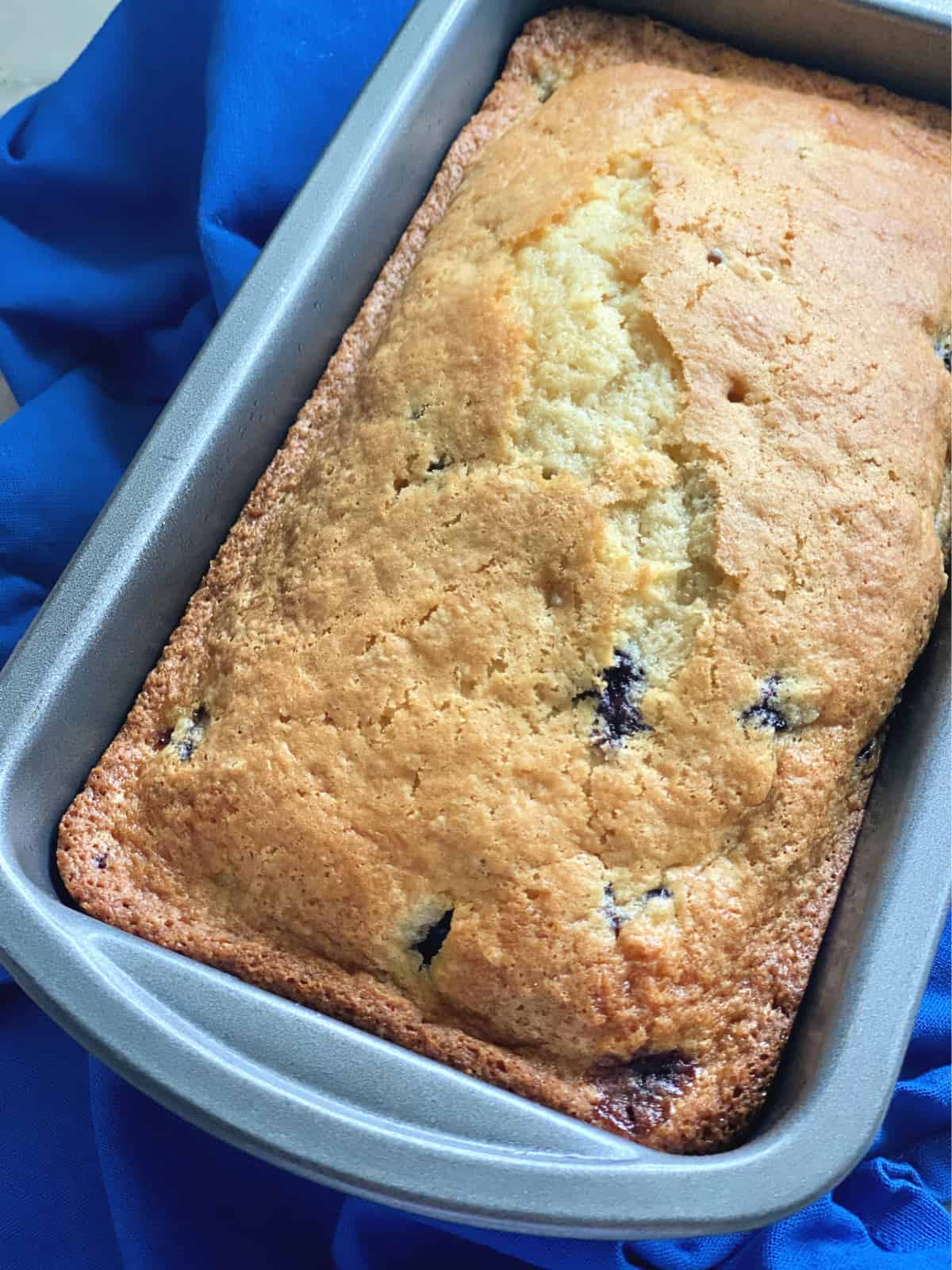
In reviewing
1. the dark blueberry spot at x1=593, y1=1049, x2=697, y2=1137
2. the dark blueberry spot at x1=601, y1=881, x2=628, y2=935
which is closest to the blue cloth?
the dark blueberry spot at x1=593, y1=1049, x2=697, y2=1137

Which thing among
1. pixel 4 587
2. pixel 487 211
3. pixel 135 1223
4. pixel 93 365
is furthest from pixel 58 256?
pixel 135 1223

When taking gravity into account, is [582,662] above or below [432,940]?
above

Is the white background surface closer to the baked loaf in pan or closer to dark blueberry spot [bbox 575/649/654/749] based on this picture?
the baked loaf in pan

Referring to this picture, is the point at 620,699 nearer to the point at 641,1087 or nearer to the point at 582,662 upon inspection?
the point at 582,662

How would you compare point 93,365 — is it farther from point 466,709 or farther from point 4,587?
point 466,709

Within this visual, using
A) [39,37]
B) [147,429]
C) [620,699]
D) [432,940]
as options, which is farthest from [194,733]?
[39,37]

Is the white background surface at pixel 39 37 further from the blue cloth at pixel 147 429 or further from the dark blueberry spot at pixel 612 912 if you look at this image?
the dark blueberry spot at pixel 612 912

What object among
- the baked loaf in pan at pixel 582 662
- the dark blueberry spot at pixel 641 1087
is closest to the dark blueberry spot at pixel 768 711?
the baked loaf in pan at pixel 582 662
